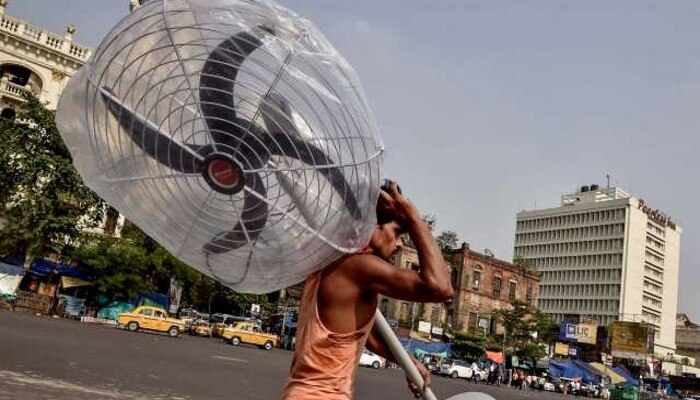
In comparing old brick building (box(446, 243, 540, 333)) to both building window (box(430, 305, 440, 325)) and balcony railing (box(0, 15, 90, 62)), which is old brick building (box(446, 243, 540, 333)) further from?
balcony railing (box(0, 15, 90, 62))

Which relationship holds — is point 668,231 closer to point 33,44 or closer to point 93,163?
point 33,44

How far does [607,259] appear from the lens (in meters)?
102

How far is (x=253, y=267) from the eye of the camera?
2346 mm

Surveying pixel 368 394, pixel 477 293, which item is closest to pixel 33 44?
pixel 368 394

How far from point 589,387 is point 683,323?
264 feet

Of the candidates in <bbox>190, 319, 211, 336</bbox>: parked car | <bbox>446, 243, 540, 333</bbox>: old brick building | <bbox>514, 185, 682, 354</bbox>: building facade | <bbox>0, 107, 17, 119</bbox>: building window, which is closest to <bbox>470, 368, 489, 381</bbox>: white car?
<bbox>446, 243, 540, 333</bbox>: old brick building

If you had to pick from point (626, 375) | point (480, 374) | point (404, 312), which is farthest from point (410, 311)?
point (626, 375)

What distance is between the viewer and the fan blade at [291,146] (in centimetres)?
209

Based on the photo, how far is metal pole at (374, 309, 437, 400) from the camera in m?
2.37

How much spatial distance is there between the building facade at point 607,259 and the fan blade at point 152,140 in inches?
3979

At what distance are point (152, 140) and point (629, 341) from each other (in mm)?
66775

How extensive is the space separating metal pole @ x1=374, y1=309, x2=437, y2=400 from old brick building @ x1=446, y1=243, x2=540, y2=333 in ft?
173

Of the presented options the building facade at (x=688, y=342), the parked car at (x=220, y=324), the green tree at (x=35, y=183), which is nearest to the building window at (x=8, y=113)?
the green tree at (x=35, y=183)

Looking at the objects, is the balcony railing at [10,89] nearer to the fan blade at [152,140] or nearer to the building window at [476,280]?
the fan blade at [152,140]
